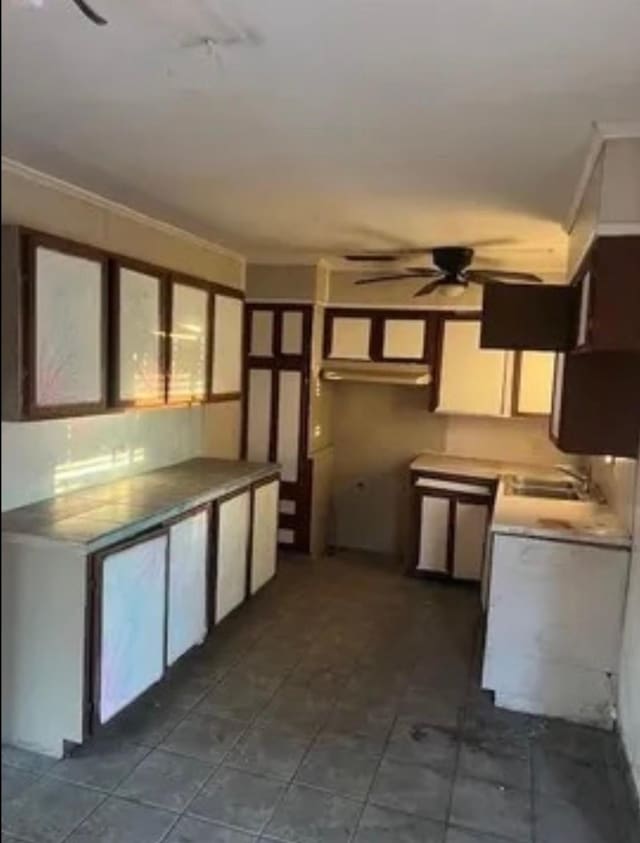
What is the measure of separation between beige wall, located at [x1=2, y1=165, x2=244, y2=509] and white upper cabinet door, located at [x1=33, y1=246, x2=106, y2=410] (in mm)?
184

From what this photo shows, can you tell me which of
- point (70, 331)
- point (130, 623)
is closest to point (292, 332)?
point (70, 331)

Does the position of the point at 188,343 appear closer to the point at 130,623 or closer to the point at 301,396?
the point at 301,396

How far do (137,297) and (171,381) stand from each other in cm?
60

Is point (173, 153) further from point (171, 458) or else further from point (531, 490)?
point (531, 490)

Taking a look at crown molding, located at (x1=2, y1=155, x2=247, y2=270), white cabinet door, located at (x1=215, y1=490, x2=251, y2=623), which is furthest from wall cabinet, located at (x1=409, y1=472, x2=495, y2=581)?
crown molding, located at (x1=2, y1=155, x2=247, y2=270)

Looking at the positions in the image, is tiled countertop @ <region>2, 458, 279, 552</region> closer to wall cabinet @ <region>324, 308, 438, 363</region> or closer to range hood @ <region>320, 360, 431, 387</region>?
range hood @ <region>320, 360, 431, 387</region>

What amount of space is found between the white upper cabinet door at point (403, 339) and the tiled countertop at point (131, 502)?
4.94 ft

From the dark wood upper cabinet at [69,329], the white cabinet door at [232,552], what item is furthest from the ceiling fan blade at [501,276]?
the dark wood upper cabinet at [69,329]

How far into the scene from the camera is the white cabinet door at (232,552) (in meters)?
3.90

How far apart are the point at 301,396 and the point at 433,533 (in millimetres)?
1479

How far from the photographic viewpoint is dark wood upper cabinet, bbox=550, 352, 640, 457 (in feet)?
9.91

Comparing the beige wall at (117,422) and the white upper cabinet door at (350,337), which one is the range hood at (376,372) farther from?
the beige wall at (117,422)

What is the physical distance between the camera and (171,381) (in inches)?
158

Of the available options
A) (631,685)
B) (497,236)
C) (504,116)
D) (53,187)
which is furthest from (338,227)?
(631,685)
